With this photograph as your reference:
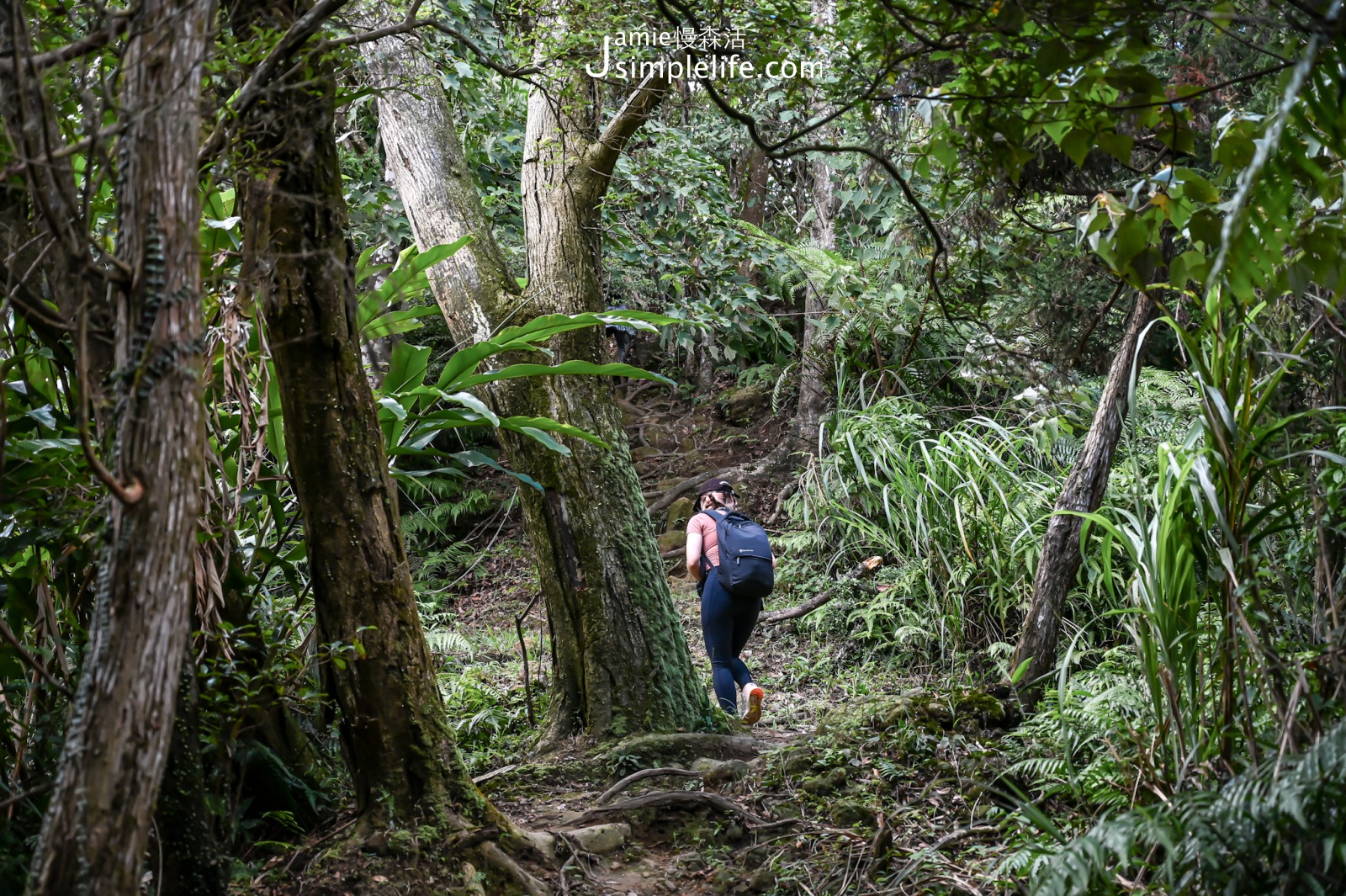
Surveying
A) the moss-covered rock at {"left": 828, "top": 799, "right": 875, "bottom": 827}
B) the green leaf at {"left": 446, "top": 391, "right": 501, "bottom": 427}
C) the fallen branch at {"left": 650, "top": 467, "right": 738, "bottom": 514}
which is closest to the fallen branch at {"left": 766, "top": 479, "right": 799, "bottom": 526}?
the fallen branch at {"left": 650, "top": 467, "right": 738, "bottom": 514}

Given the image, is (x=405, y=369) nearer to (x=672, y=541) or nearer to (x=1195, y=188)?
(x=1195, y=188)

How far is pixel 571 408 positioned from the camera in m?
4.57

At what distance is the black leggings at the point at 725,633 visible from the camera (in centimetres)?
525

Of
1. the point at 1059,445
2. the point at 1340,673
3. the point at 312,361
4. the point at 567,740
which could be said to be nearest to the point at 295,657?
the point at 312,361

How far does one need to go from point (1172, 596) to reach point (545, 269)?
3318 millimetres

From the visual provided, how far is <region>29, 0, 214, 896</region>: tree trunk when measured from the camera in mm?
1219

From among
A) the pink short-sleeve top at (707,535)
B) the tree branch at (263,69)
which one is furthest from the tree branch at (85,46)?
the pink short-sleeve top at (707,535)

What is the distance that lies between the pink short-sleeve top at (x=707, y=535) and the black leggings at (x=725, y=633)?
0.26ft

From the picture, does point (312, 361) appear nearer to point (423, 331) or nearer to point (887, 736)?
point (887, 736)

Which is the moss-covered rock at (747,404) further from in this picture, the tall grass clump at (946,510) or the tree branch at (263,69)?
the tree branch at (263,69)

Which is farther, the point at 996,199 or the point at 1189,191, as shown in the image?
the point at 996,199

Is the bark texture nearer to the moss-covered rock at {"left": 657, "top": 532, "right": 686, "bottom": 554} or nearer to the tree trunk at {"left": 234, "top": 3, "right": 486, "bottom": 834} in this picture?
the tree trunk at {"left": 234, "top": 3, "right": 486, "bottom": 834}

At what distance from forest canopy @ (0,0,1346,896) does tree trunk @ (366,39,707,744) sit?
22 mm

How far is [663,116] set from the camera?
8727mm
